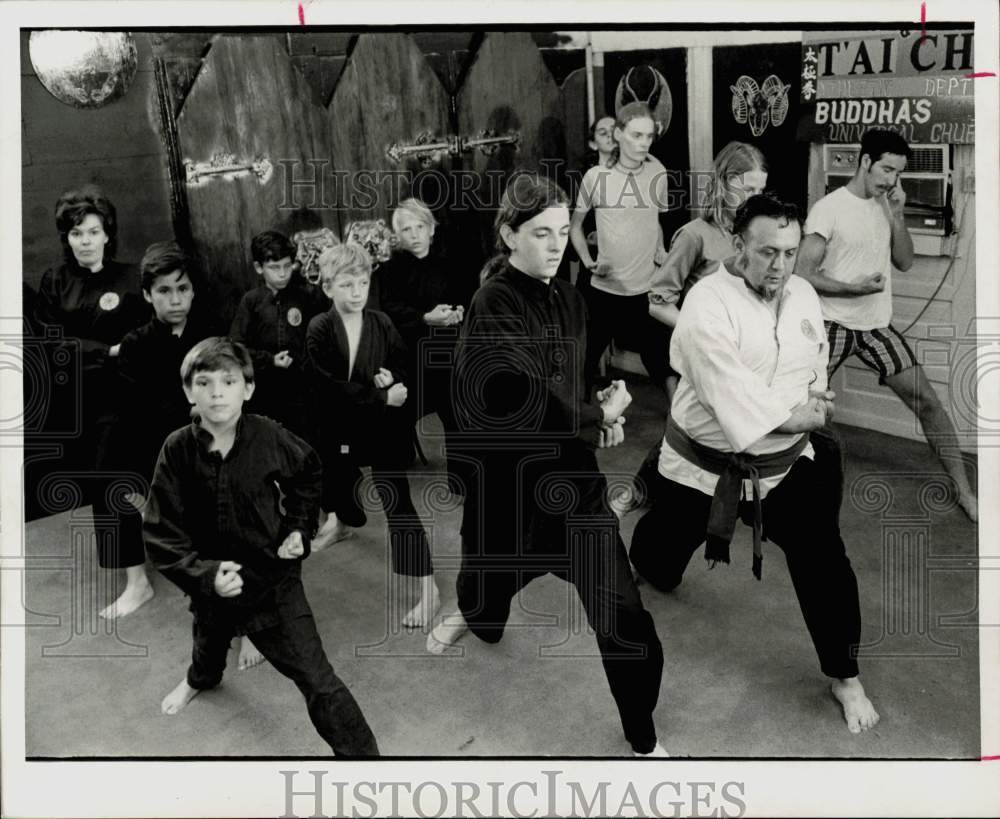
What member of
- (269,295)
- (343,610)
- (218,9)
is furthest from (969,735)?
(218,9)

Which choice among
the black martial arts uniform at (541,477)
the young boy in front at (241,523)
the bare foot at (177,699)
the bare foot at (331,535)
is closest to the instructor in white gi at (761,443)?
the black martial arts uniform at (541,477)

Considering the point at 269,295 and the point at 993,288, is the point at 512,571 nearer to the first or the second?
the point at 269,295

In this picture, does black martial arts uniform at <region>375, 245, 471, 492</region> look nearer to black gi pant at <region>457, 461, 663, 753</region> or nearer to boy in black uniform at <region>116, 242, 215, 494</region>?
black gi pant at <region>457, 461, 663, 753</region>

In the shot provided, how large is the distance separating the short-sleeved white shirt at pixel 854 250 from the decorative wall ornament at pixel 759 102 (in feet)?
0.72

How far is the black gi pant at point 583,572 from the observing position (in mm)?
2922

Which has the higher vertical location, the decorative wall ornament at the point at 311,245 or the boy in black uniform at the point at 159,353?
the decorative wall ornament at the point at 311,245

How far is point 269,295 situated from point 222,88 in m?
0.48

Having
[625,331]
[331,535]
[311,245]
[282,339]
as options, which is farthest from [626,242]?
[331,535]

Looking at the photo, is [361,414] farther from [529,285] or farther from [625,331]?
[625,331]

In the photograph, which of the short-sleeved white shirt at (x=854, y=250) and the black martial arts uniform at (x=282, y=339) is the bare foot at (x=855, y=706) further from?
the black martial arts uniform at (x=282, y=339)

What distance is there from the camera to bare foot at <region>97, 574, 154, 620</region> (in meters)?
3.02

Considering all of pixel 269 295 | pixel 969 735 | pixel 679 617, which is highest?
pixel 269 295

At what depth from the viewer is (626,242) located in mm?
2973

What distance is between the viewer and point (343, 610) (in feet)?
9.77
